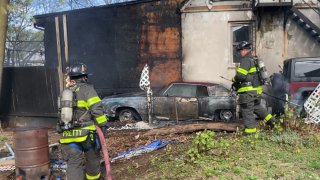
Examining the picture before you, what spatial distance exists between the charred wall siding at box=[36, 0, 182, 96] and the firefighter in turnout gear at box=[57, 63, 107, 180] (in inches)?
408

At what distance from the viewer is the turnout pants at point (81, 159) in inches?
210

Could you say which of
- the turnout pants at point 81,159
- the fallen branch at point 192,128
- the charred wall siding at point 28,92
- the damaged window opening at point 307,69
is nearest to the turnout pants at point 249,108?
the fallen branch at point 192,128

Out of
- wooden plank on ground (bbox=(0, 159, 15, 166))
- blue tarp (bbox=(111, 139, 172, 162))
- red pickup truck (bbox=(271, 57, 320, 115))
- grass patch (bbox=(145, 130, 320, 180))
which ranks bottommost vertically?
wooden plank on ground (bbox=(0, 159, 15, 166))

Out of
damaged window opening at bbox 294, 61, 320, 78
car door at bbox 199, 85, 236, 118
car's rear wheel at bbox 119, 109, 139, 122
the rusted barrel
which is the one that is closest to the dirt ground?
the rusted barrel

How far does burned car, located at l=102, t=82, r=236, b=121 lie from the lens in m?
11.2

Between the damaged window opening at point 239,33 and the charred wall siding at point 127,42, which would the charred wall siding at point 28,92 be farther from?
the damaged window opening at point 239,33

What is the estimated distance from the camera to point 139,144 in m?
7.56

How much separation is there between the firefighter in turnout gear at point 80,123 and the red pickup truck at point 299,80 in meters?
6.37

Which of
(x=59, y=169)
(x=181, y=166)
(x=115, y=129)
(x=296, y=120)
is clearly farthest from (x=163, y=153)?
(x=115, y=129)

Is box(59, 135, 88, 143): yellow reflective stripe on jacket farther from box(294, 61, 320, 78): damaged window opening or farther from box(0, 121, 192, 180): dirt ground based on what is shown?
box(294, 61, 320, 78): damaged window opening

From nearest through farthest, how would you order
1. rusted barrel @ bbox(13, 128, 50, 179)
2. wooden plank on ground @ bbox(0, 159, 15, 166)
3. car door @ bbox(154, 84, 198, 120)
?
rusted barrel @ bbox(13, 128, 50, 179), wooden plank on ground @ bbox(0, 159, 15, 166), car door @ bbox(154, 84, 198, 120)

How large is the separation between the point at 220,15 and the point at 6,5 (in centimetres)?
844

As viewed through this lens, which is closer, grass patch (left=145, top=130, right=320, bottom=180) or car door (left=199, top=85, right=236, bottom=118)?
grass patch (left=145, top=130, right=320, bottom=180)

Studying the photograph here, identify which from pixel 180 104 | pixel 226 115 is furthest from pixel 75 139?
pixel 226 115
